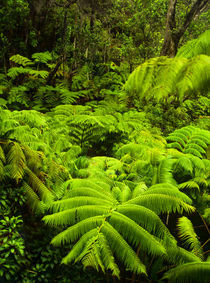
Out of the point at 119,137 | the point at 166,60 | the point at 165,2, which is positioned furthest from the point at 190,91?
the point at 165,2

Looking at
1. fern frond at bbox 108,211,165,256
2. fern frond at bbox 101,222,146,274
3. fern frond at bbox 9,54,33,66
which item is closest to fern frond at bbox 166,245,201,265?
fern frond at bbox 108,211,165,256

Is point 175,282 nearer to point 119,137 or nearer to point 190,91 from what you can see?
point 190,91

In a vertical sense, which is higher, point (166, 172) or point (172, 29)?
point (172, 29)

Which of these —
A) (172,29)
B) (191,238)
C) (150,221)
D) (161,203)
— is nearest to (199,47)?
(161,203)

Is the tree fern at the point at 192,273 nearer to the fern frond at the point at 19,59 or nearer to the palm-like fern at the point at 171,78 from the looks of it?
the palm-like fern at the point at 171,78

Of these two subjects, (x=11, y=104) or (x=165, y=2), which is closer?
(x=11, y=104)

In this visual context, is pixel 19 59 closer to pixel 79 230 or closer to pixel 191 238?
pixel 79 230

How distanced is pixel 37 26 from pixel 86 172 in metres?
8.41

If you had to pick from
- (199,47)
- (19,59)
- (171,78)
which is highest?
(199,47)

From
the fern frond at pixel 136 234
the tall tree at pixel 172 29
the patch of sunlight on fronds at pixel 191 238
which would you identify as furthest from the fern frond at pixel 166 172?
the tall tree at pixel 172 29

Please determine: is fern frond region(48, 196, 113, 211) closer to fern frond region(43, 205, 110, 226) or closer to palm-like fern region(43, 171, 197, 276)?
palm-like fern region(43, 171, 197, 276)

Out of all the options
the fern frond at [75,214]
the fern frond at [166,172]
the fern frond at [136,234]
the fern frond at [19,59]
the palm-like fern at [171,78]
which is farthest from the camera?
the fern frond at [19,59]

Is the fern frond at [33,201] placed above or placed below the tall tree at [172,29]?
below

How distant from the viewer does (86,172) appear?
3.10 metres
